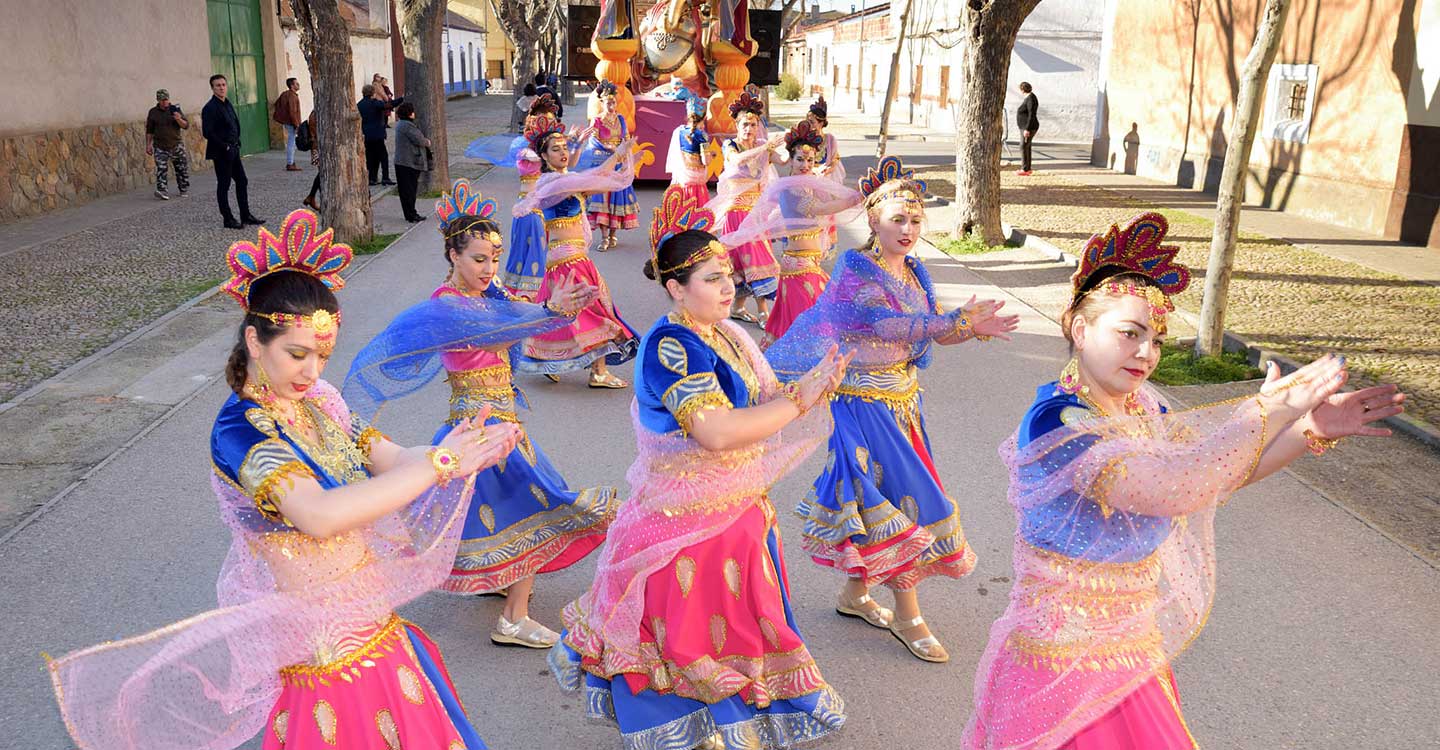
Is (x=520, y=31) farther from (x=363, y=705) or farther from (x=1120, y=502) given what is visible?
(x=1120, y=502)

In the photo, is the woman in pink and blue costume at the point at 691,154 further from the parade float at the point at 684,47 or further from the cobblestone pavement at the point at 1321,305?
the cobblestone pavement at the point at 1321,305

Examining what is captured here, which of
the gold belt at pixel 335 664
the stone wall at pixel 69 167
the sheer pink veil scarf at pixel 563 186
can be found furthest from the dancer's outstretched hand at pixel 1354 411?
the stone wall at pixel 69 167

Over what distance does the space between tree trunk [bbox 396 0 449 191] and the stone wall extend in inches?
195

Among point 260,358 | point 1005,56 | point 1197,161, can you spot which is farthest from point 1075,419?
point 1197,161

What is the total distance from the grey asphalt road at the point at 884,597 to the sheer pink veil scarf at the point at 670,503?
0.66 meters

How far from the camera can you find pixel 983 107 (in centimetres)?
1320

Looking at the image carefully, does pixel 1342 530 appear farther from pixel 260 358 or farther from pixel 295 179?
pixel 295 179

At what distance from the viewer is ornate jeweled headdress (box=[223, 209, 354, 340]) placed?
255 cm

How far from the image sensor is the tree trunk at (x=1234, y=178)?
26.5 ft

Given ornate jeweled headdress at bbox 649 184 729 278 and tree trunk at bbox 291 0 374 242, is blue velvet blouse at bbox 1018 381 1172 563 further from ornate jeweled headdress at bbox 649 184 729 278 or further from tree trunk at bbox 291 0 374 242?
tree trunk at bbox 291 0 374 242

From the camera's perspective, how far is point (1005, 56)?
13.0 meters

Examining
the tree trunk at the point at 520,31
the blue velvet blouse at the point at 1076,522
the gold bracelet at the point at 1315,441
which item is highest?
the tree trunk at the point at 520,31

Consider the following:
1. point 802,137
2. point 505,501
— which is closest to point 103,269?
point 802,137

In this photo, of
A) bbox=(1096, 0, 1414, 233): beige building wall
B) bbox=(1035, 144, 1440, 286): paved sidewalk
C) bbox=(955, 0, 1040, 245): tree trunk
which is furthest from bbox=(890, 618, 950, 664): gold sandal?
bbox=(1096, 0, 1414, 233): beige building wall
